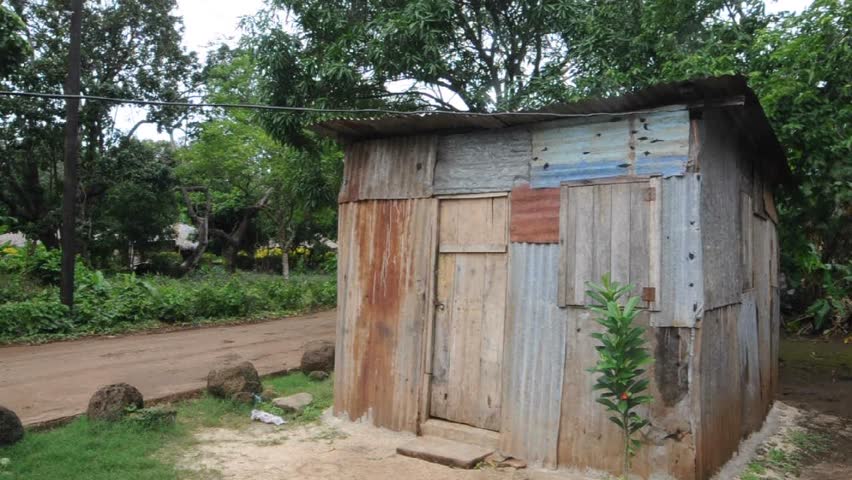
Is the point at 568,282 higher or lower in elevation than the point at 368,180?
lower

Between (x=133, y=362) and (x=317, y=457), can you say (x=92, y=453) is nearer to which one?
(x=317, y=457)

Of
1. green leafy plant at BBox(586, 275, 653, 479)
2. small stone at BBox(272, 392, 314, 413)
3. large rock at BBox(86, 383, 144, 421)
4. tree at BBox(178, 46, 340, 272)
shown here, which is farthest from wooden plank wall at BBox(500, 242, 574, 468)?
tree at BBox(178, 46, 340, 272)

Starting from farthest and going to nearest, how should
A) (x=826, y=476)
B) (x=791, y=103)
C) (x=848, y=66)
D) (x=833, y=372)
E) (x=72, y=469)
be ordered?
1. (x=833, y=372)
2. (x=791, y=103)
3. (x=848, y=66)
4. (x=826, y=476)
5. (x=72, y=469)

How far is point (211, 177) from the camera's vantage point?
25.0 metres

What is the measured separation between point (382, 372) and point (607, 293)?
2.76 m

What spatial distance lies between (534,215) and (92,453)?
4.42 metres

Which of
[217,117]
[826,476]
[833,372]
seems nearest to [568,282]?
[826,476]

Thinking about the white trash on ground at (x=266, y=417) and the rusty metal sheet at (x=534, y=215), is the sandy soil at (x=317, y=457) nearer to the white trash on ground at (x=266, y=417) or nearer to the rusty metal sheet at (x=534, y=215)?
the white trash on ground at (x=266, y=417)

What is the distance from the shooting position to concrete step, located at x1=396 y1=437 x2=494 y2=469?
550 cm

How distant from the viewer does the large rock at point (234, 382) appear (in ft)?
24.9

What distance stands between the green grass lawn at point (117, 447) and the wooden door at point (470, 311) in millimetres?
1796

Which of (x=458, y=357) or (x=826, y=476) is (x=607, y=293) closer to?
(x=458, y=357)

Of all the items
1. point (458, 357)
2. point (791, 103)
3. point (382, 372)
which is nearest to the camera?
point (458, 357)

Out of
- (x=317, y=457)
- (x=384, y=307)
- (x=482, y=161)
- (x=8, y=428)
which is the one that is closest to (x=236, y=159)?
(x=384, y=307)
